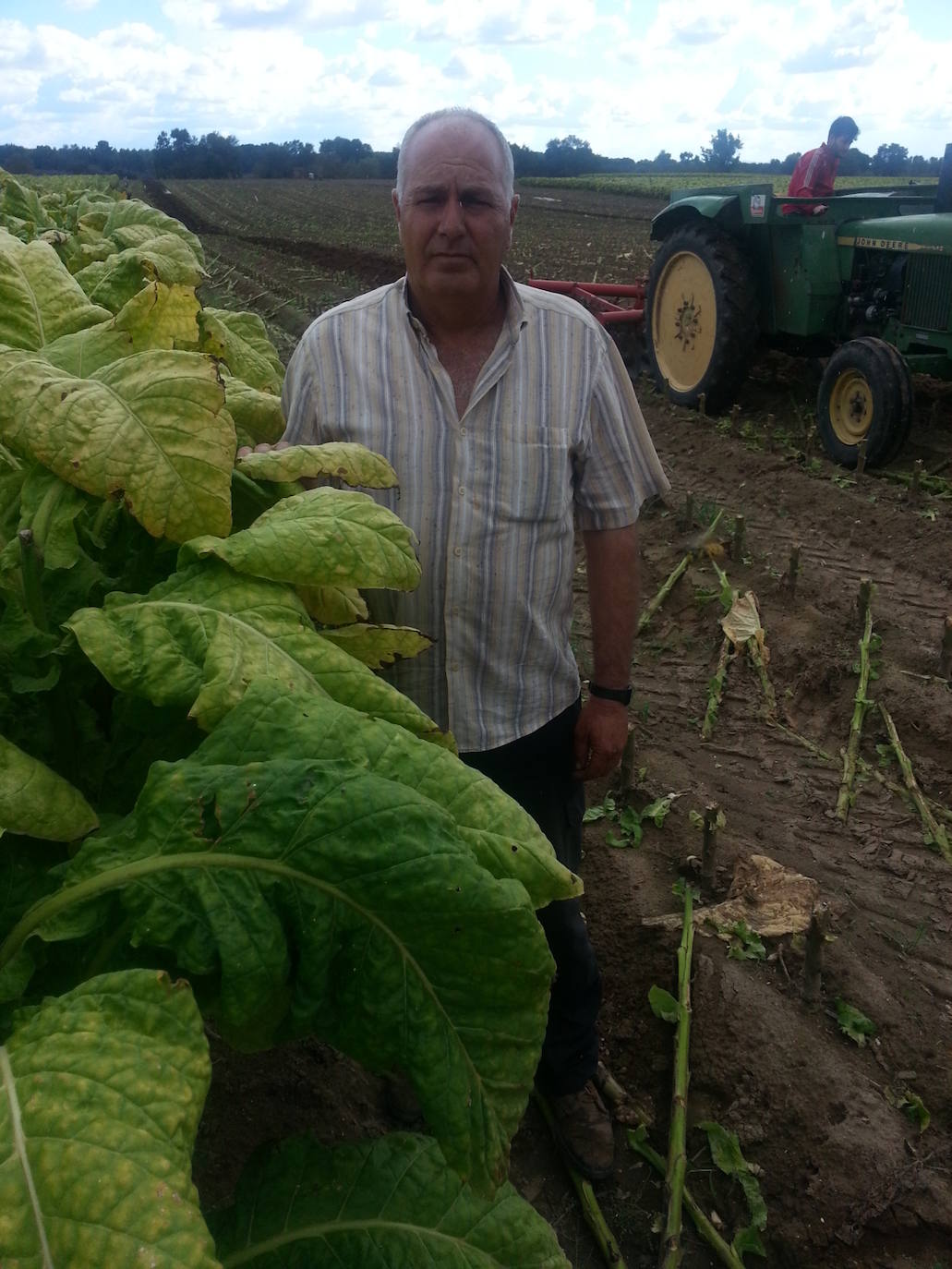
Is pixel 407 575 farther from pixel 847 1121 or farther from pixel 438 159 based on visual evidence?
pixel 847 1121

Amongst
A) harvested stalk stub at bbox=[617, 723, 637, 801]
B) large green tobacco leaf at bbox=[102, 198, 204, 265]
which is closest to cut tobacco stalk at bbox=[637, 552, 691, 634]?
harvested stalk stub at bbox=[617, 723, 637, 801]

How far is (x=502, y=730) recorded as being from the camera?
2439mm

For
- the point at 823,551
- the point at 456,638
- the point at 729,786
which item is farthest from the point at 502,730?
the point at 823,551

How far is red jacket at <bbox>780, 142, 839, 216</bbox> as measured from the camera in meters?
9.55

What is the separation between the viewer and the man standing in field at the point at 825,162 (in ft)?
31.3

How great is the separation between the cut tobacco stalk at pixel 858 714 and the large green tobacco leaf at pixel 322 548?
2.95 m

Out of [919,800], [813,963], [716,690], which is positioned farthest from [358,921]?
[716,690]

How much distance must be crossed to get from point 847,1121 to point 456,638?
1526mm

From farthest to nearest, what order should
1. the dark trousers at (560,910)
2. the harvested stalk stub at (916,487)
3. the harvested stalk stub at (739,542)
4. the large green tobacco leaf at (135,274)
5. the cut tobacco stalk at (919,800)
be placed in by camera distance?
the harvested stalk stub at (916,487) → the harvested stalk stub at (739,542) → the cut tobacco stalk at (919,800) → the dark trousers at (560,910) → the large green tobacco leaf at (135,274)

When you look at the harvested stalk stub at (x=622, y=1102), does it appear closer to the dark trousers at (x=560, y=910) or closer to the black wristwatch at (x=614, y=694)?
the dark trousers at (x=560, y=910)

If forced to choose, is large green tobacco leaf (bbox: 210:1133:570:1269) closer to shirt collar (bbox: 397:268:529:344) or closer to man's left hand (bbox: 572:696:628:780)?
man's left hand (bbox: 572:696:628:780)

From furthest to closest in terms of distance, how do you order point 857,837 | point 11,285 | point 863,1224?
point 857,837 → point 863,1224 → point 11,285

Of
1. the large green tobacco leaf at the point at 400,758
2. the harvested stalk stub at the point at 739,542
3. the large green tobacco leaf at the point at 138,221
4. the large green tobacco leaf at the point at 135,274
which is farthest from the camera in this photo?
the harvested stalk stub at the point at 739,542

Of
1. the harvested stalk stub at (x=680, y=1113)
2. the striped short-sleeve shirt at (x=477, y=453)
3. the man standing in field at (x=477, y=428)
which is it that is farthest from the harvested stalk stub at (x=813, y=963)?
the striped short-sleeve shirt at (x=477, y=453)
